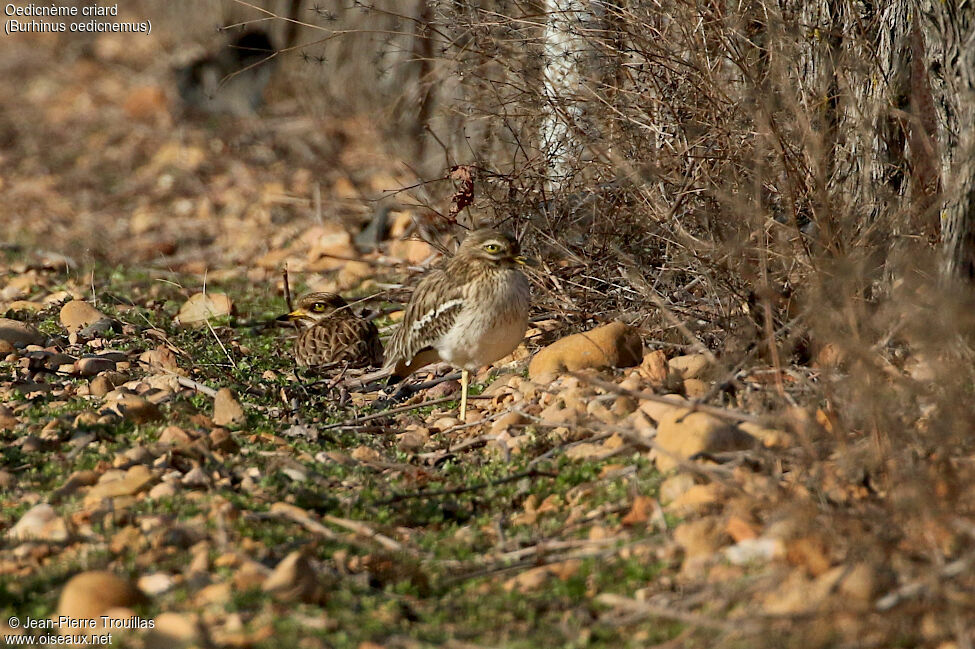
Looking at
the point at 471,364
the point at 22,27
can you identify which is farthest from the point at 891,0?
the point at 22,27

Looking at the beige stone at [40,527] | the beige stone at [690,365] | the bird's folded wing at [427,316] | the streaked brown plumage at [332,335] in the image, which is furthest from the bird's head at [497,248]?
the beige stone at [40,527]

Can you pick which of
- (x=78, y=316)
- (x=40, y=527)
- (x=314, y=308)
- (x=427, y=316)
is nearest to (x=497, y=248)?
(x=427, y=316)

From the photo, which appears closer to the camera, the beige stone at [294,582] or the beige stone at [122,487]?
the beige stone at [294,582]

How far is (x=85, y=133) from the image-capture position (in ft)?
51.5

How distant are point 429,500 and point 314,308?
3032mm

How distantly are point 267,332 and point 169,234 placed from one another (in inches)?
148

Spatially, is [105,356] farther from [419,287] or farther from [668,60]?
[668,60]

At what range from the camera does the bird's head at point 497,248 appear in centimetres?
650

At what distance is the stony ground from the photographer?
12.3ft

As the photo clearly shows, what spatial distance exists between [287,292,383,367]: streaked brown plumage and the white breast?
3.85 ft

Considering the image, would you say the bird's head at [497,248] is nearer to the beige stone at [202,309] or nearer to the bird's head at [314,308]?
the bird's head at [314,308]

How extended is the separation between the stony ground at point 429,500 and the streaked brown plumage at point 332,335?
214 millimetres

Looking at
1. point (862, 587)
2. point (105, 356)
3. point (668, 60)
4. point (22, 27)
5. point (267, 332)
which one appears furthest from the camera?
point (22, 27)

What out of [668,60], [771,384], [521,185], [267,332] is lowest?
[267,332]
